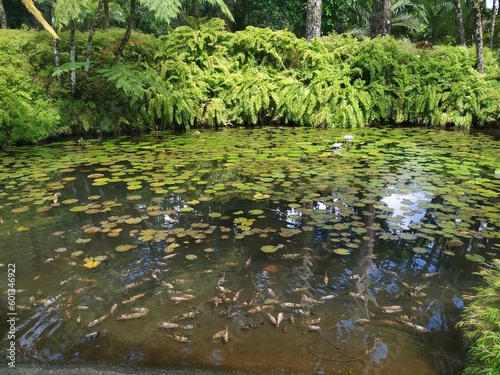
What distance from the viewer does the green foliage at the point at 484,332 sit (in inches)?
67.2

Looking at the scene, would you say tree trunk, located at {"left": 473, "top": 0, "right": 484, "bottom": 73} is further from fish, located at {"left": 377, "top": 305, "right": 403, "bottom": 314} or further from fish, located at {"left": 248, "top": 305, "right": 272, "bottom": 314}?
fish, located at {"left": 248, "top": 305, "right": 272, "bottom": 314}

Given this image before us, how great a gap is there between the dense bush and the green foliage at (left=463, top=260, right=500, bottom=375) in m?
6.01

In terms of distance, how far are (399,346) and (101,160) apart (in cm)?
473

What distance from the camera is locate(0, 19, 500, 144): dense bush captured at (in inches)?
286

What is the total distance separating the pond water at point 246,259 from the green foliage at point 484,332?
0.14m

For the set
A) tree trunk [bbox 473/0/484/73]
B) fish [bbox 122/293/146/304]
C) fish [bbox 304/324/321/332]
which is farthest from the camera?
tree trunk [bbox 473/0/484/73]

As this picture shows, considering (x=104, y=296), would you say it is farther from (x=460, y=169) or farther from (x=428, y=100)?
(x=428, y=100)

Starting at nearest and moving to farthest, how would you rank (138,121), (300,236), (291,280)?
(291,280) → (300,236) → (138,121)

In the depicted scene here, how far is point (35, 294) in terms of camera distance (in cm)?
256

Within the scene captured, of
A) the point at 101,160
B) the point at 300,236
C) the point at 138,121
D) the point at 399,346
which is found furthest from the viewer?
the point at 138,121

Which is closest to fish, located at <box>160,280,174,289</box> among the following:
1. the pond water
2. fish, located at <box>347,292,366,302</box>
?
the pond water

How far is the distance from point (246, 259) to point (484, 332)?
164cm

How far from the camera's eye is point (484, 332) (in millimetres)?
1810

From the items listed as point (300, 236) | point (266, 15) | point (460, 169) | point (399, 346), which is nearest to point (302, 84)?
point (460, 169)
